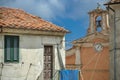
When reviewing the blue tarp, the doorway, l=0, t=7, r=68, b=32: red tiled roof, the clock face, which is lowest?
the blue tarp

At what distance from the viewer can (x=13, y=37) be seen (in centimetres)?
2708

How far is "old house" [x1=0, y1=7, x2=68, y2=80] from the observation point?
1050 inches

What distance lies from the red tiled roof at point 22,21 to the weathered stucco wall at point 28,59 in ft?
1.91

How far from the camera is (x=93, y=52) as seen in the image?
4578 cm

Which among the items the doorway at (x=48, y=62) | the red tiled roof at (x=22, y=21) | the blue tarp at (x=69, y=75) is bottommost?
the blue tarp at (x=69, y=75)

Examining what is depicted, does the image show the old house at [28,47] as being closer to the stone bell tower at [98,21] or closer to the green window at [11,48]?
the green window at [11,48]

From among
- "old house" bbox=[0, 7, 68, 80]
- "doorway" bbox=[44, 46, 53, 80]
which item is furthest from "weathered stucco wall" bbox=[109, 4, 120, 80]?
"doorway" bbox=[44, 46, 53, 80]

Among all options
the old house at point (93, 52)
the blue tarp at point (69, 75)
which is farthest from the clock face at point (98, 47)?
the blue tarp at point (69, 75)

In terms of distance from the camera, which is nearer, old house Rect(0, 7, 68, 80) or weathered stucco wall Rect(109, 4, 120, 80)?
old house Rect(0, 7, 68, 80)

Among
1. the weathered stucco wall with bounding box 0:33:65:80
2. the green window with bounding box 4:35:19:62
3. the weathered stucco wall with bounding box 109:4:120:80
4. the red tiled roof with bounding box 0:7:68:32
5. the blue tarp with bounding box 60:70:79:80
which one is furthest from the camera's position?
the weathered stucco wall with bounding box 109:4:120:80

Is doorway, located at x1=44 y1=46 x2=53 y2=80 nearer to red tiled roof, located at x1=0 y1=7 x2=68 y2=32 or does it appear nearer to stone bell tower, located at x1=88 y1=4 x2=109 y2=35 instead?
red tiled roof, located at x1=0 y1=7 x2=68 y2=32

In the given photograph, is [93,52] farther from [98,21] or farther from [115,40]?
[115,40]

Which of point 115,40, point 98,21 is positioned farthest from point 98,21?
point 115,40

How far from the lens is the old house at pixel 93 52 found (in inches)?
1763
